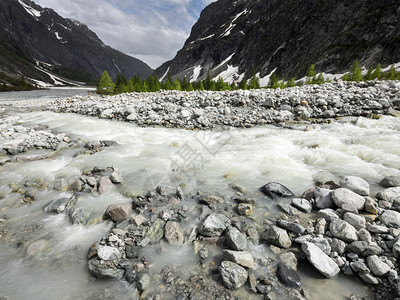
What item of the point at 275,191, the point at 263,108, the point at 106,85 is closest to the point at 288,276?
the point at 275,191

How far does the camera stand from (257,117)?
13961mm

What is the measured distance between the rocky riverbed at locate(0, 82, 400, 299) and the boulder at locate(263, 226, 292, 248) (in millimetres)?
23

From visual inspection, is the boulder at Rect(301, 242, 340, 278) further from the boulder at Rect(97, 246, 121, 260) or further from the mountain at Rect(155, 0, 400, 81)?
the mountain at Rect(155, 0, 400, 81)

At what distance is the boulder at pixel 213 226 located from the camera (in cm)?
427

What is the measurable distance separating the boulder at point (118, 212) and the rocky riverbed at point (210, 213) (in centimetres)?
3

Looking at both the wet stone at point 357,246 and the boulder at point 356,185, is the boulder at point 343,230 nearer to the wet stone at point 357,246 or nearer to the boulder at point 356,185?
the wet stone at point 357,246

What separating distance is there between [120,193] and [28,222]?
2262mm

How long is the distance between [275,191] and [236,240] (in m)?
2.33

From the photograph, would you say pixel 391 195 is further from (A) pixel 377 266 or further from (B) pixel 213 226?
(B) pixel 213 226

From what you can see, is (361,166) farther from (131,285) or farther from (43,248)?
(43,248)

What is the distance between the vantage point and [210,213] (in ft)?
16.4

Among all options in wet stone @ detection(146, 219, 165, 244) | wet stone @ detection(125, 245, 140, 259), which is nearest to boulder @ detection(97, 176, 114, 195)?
wet stone @ detection(146, 219, 165, 244)

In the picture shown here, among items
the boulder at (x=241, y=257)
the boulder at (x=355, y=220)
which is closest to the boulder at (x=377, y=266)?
the boulder at (x=355, y=220)

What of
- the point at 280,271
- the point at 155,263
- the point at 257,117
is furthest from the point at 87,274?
the point at 257,117
